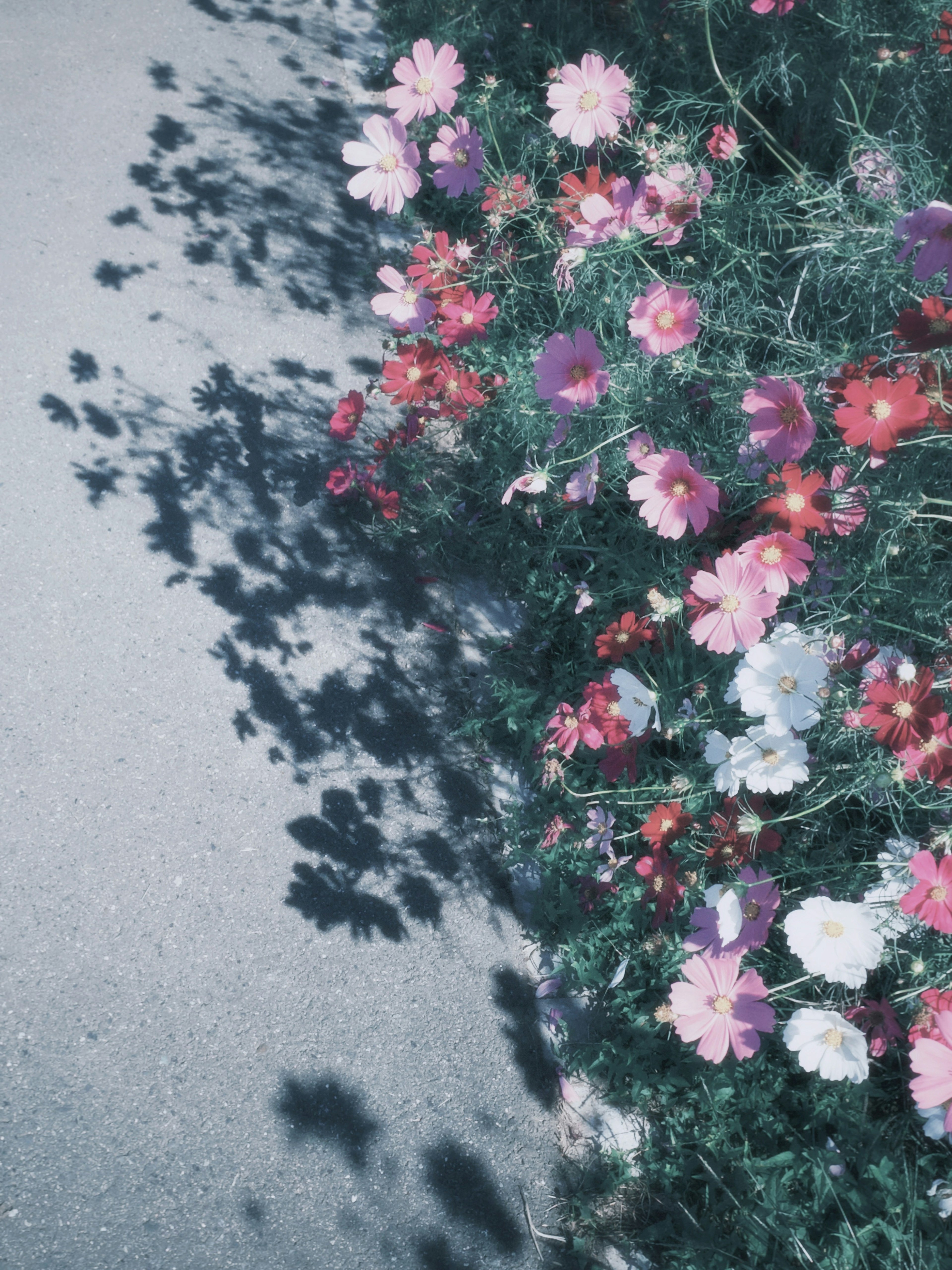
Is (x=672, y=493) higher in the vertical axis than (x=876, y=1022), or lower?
higher

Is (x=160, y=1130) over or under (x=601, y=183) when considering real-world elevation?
under

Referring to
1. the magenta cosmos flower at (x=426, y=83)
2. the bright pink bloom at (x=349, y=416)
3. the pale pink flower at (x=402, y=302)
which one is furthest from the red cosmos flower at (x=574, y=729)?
the magenta cosmos flower at (x=426, y=83)

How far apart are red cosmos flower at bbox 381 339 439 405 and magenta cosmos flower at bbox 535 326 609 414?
1.88 feet

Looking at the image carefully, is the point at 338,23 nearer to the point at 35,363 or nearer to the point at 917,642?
the point at 35,363

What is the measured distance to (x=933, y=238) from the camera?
124 centimetres

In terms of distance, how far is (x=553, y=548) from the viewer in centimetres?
225

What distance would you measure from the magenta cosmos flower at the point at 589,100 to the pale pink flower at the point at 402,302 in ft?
1.59

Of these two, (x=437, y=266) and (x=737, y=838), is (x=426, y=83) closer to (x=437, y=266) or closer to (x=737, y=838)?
(x=437, y=266)

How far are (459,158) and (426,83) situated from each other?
16 centimetres

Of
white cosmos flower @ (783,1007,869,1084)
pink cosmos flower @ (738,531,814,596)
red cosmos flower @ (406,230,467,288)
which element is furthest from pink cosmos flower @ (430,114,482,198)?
white cosmos flower @ (783,1007,869,1084)

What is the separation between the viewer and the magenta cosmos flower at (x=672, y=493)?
1503mm

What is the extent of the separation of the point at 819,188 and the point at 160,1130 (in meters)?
2.71

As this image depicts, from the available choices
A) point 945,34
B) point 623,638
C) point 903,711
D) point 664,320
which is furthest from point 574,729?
point 945,34

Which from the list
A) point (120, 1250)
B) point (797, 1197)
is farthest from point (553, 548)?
point (120, 1250)
